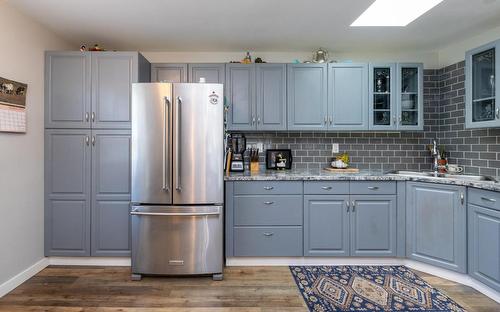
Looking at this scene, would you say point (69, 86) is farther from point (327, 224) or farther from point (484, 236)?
point (484, 236)

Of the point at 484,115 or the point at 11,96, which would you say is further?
the point at 484,115

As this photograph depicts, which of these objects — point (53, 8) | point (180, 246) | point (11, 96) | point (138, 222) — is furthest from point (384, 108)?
point (11, 96)

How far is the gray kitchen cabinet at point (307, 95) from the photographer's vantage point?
3225 mm

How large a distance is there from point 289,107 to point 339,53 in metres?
1.04

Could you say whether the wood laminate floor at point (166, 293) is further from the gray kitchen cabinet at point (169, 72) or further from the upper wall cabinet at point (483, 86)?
the gray kitchen cabinet at point (169, 72)

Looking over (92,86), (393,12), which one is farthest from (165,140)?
(393,12)

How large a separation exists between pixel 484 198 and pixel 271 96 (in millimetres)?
2161

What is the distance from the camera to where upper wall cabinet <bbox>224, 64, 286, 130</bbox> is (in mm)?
3223

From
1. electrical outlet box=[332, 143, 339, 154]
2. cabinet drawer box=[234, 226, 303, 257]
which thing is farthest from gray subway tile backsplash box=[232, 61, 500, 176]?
cabinet drawer box=[234, 226, 303, 257]

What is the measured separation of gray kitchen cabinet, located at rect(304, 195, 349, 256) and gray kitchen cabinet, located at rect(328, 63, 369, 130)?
35.0 inches

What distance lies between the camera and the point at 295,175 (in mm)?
2900

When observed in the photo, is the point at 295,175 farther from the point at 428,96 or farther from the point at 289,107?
the point at 428,96

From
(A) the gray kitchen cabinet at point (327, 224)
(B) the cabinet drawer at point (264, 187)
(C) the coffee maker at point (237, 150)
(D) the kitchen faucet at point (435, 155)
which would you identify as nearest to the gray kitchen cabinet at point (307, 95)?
(C) the coffee maker at point (237, 150)

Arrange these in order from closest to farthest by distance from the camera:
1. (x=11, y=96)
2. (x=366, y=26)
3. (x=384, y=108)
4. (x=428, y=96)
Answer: (x=11, y=96)
(x=366, y=26)
(x=384, y=108)
(x=428, y=96)
